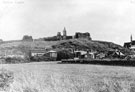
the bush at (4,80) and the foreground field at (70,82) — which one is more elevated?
the bush at (4,80)

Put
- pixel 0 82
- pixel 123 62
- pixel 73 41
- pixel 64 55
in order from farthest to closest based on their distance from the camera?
pixel 73 41 → pixel 64 55 → pixel 123 62 → pixel 0 82

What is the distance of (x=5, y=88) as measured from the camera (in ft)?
43.0

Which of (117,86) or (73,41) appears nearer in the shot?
(117,86)

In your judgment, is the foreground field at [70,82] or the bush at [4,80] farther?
the foreground field at [70,82]

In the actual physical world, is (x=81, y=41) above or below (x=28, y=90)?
above

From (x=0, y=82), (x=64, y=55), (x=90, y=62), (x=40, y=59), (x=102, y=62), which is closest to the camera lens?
→ (x=0, y=82)

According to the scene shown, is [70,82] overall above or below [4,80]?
below

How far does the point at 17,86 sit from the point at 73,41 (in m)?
177

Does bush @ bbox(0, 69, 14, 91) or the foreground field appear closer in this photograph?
bush @ bbox(0, 69, 14, 91)

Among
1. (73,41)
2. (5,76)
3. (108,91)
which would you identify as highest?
(73,41)

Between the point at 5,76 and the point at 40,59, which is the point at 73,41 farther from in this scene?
the point at 5,76

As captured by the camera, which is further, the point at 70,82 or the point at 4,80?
the point at 70,82

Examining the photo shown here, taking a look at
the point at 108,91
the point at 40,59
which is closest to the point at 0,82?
the point at 108,91

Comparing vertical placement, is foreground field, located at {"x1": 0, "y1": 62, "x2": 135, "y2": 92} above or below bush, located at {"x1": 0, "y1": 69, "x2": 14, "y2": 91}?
below
